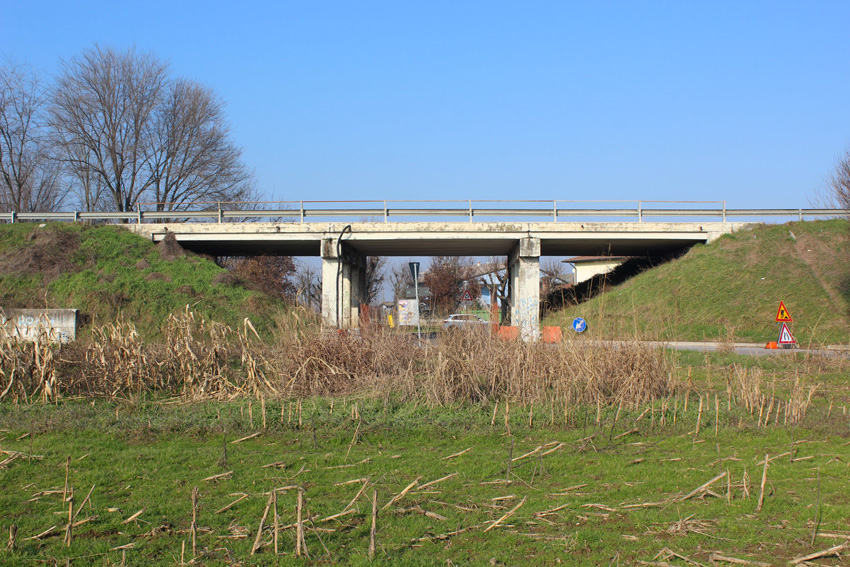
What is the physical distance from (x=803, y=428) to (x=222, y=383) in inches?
339

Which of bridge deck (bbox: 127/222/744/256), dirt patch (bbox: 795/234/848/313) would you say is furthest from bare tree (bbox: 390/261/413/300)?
dirt patch (bbox: 795/234/848/313)

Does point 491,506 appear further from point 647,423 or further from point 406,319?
point 406,319

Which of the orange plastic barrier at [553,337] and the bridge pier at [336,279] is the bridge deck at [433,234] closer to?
the bridge pier at [336,279]

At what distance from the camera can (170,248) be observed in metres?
27.0

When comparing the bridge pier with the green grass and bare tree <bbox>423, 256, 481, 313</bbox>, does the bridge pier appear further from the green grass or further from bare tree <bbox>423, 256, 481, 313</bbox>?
bare tree <bbox>423, 256, 481, 313</bbox>

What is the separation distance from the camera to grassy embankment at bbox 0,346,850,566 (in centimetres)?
439

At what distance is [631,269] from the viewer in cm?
3266

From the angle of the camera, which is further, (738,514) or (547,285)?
(547,285)

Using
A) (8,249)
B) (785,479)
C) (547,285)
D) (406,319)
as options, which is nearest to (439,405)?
(406,319)

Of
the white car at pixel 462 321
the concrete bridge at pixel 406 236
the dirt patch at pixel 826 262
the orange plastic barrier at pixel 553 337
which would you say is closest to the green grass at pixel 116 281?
the concrete bridge at pixel 406 236

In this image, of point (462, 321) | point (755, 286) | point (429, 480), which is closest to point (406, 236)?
point (755, 286)

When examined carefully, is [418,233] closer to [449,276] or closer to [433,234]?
[433,234]

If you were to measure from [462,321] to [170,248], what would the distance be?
1957cm

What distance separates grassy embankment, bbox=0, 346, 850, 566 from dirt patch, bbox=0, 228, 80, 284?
687 inches
